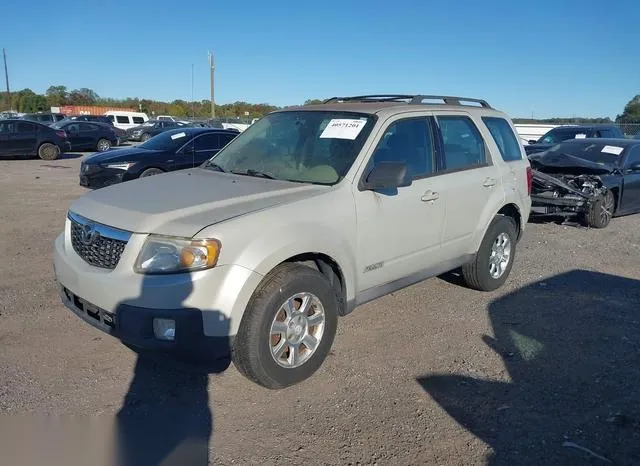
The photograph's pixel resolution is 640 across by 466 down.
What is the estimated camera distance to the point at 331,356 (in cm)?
419

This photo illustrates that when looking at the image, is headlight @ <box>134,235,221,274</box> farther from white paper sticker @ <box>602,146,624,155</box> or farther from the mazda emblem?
white paper sticker @ <box>602,146,624,155</box>

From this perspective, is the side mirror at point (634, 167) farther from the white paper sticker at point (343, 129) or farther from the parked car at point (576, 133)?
the white paper sticker at point (343, 129)

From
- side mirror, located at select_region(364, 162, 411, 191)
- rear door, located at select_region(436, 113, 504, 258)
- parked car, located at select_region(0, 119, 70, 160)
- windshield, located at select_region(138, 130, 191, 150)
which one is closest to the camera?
side mirror, located at select_region(364, 162, 411, 191)

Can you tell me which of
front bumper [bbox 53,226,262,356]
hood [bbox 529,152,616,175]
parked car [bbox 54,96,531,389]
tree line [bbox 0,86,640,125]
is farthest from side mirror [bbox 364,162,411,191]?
tree line [bbox 0,86,640,125]

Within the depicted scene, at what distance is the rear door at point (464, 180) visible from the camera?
4.88 m

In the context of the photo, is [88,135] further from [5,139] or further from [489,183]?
[489,183]

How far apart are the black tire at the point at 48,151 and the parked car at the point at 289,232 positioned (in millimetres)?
17838

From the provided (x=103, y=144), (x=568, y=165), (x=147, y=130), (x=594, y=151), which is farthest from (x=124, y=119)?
(x=568, y=165)

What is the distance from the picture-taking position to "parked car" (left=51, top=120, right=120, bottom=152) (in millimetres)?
24766

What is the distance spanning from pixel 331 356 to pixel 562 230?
6492mm

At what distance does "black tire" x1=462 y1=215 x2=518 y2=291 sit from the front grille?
11.0 feet

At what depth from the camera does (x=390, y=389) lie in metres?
3.70

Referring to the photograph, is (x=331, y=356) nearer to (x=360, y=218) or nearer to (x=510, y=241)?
(x=360, y=218)

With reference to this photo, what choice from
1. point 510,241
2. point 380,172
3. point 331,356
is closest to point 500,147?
point 510,241
